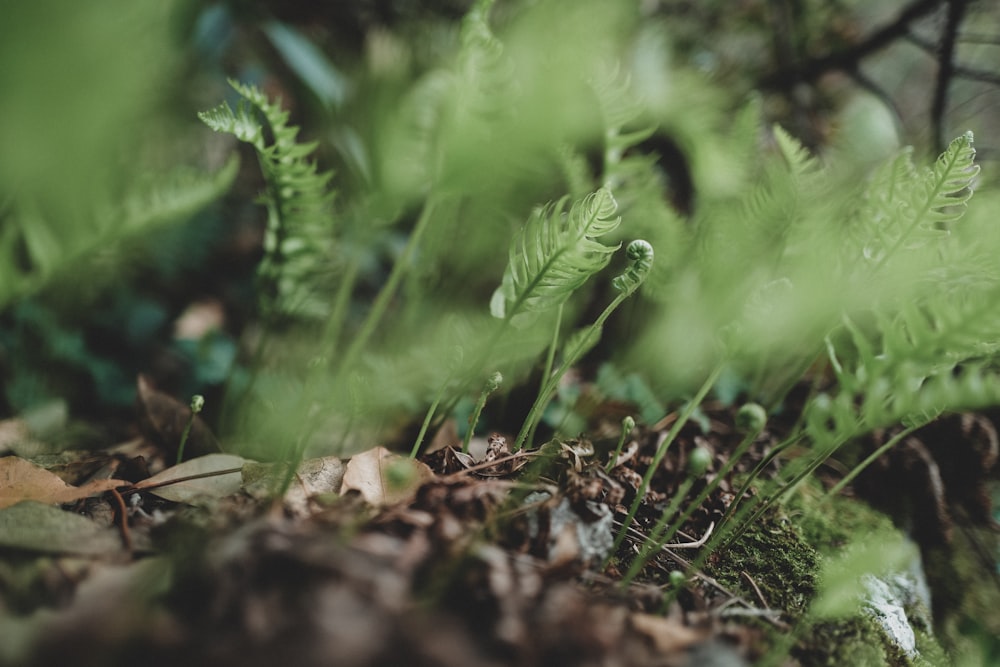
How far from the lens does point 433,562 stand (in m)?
0.48

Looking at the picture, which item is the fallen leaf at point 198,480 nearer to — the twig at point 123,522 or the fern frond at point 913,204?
the twig at point 123,522

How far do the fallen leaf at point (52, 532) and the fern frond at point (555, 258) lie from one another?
50cm

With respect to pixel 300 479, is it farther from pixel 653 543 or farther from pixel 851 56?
pixel 851 56

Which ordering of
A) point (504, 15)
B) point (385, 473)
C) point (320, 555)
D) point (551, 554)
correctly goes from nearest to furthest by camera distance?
point (320, 555)
point (551, 554)
point (385, 473)
point (504, 15)

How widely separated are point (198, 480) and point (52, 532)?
21cm

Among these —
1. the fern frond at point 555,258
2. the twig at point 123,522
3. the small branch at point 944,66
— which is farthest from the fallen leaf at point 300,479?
the small branch at point 944,66

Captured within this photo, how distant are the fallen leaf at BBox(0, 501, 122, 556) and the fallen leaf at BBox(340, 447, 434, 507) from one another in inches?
9.3

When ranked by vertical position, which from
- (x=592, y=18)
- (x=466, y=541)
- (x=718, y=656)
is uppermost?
(x=592, y=18)

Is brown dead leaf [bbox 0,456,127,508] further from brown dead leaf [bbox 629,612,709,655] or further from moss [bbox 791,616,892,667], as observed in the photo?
moss [bbox 791,616,892,667]

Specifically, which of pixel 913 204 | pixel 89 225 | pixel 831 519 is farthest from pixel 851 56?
pixel 89 225

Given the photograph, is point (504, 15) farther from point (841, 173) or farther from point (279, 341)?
point (279, 341)

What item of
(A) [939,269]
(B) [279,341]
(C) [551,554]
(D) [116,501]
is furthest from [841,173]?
(D) [116,501]

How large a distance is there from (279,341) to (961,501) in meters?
1.50

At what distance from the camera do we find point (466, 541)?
1.73 ft
